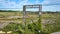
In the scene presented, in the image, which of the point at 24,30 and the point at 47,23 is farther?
the point at 47,23

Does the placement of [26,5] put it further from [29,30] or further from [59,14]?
[59,14]

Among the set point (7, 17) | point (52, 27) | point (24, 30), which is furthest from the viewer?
point (7, 17)

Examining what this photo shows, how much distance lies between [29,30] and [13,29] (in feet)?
1.81

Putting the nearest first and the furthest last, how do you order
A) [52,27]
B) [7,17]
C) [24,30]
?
[24,30], [52,27], [7,17]

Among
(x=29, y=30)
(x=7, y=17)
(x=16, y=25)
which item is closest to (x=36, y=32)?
(x=29, y=30)

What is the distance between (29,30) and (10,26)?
745mm

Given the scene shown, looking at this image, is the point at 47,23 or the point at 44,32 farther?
the point at 47,23

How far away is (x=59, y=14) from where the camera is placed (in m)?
6.48

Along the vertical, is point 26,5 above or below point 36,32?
above

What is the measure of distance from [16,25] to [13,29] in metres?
0.18

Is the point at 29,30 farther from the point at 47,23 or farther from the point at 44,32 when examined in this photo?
the point at 47,23

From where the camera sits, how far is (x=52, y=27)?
6.25 metres

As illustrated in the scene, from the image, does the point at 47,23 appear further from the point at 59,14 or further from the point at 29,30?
the point at 29,30

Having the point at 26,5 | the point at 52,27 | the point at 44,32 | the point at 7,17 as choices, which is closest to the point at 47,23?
the point at 52,27
